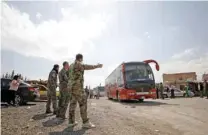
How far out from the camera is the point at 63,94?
8.85 m

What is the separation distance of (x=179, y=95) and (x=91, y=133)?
3308cm

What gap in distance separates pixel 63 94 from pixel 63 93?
0.13ft

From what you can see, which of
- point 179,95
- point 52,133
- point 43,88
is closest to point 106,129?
point 52,133

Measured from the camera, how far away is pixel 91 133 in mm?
6348

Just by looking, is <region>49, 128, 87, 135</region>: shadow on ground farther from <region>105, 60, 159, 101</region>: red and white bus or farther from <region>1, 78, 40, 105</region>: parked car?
<region>105, 60, 159, 101</region>: red and white bus

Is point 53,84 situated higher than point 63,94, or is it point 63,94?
point 53,84

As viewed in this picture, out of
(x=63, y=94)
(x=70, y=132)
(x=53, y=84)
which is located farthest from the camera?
(x=53, y=84)

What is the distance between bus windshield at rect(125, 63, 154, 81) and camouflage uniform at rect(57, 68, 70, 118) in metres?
11.8

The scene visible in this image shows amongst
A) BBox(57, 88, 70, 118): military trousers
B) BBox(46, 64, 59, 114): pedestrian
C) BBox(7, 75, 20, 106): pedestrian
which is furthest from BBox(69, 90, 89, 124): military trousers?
BBox(7, 75, 20, 106): pedestrian

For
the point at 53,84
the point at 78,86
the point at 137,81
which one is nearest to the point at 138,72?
the point at 137,81

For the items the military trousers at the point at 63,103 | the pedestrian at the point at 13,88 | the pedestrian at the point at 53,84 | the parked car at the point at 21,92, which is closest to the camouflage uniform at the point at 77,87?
the military trousers at the point at 63,103

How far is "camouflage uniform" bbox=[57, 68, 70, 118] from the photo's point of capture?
855 centimetres

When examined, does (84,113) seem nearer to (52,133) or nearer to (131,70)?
(52,133)

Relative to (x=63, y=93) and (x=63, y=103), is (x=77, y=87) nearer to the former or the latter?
(x=63, y=103)
